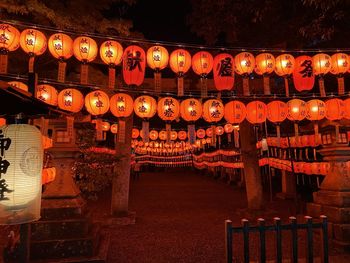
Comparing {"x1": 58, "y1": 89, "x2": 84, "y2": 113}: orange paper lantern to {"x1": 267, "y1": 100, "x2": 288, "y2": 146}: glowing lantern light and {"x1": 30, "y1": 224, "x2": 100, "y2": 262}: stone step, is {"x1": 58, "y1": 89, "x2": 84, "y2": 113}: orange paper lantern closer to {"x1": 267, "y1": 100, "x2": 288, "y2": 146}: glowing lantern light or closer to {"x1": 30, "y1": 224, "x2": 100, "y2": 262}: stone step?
{"x1": 30, "y1": 224, "x2": 100, "y2": 262}: stone step

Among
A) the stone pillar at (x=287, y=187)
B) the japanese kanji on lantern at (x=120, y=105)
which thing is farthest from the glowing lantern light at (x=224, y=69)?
the stone pillar at (x=287, y=187)

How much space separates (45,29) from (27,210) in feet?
18.5

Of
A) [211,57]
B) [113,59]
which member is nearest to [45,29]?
[113,59]

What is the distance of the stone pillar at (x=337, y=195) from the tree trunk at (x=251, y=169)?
3.54 meters

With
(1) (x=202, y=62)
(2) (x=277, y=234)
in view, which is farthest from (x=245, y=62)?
(2) (x=277, y=234)

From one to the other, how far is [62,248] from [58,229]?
46 centimetres

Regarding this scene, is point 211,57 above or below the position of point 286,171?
above

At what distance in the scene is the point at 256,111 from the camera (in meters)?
10.2

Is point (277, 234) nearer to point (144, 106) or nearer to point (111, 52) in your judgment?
point (144, 106)

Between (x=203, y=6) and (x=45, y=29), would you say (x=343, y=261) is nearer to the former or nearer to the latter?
(x=45, y=29)

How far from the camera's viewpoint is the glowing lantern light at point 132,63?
943 cm

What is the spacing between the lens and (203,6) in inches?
549

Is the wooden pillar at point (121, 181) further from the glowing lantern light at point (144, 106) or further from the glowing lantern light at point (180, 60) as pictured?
the glowing lantern light at point (180, 60)

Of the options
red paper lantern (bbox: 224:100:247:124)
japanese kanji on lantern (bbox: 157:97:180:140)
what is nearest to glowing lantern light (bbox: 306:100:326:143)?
red paper lantern (bbox: 224:100:247:124)
